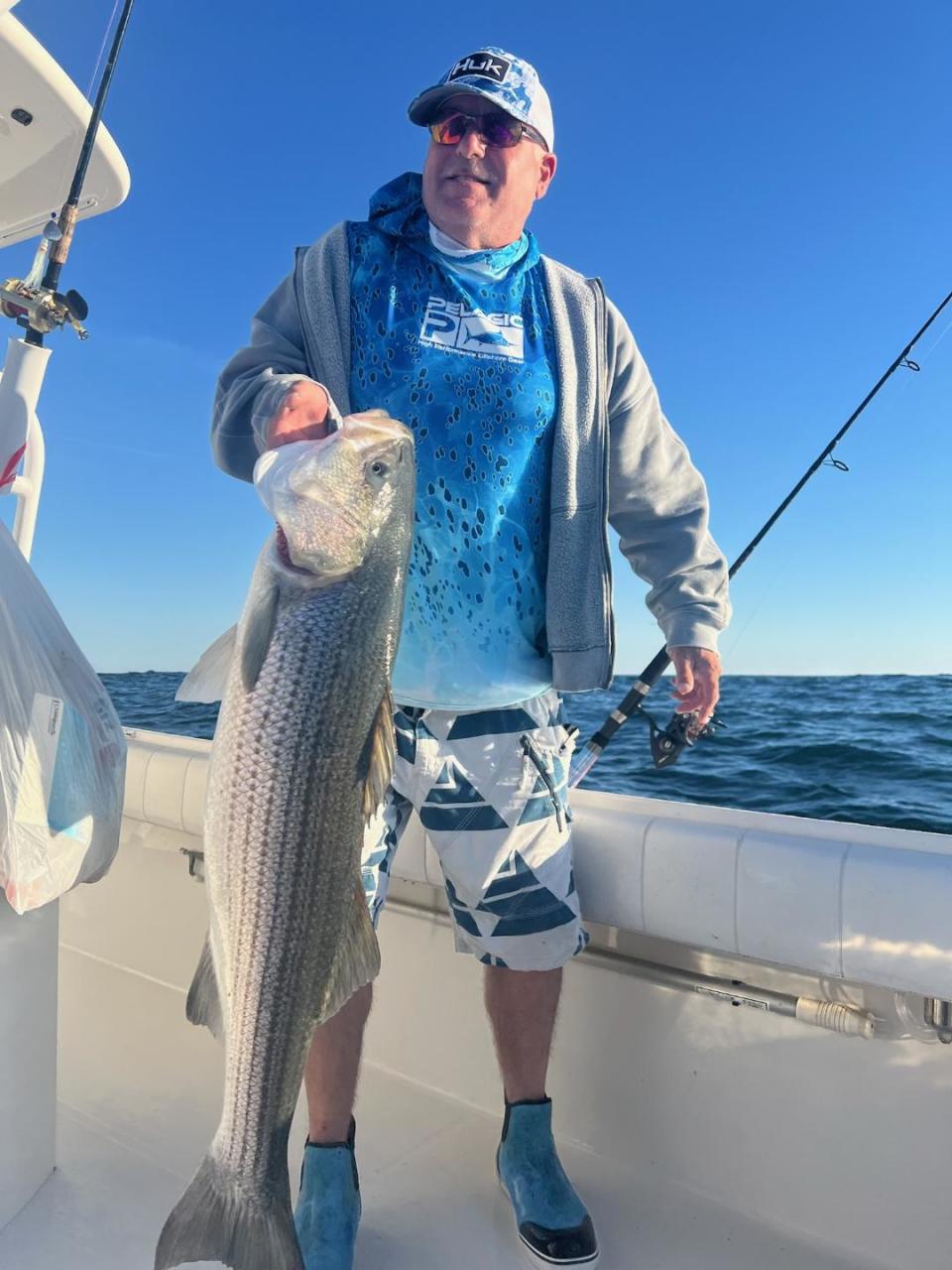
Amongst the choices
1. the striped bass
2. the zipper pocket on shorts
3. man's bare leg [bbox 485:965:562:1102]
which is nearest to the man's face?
the striped bass

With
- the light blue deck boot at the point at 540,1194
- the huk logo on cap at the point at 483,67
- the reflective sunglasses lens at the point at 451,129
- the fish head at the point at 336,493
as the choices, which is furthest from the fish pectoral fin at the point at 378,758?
the huk logo on cap at the point at 483,67

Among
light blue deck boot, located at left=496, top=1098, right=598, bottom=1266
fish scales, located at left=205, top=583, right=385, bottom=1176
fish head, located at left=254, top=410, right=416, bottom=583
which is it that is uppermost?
fish head, located at left=254, top=410, right=416, bottom=583

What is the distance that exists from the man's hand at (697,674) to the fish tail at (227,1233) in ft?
5.37

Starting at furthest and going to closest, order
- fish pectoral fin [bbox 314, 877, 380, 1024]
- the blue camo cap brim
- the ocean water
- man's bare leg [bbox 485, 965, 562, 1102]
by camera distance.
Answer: the ocean water < man's bare leg [bbox 485, 965, 562, 1102] < the blue camo cap brim < fish pectoral fin [bbox 314, 877, 380, 1024]

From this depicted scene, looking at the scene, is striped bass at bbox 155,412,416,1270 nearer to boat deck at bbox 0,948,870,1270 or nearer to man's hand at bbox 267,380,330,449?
man's hand at bbox 267,380,330,449

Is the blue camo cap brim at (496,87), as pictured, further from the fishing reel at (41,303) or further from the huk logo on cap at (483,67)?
the fishing reel at (41,303)

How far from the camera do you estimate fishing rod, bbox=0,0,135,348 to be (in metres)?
3.01

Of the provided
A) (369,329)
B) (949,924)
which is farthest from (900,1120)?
(369,329)

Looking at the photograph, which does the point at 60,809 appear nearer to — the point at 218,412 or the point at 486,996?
the point at 218,412

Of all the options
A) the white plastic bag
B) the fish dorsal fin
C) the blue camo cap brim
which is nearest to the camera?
the fish dorsal fin

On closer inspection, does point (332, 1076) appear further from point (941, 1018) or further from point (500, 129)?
point (500, 129)

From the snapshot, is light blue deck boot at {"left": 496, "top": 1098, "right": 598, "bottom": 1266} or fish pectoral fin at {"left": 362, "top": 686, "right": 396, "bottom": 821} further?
light blue deck boot at {"left": 496, "top": 1098, "right": 598, "bottom": 1266}

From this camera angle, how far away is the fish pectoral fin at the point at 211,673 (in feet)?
6.16

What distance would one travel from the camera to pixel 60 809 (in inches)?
88.0
